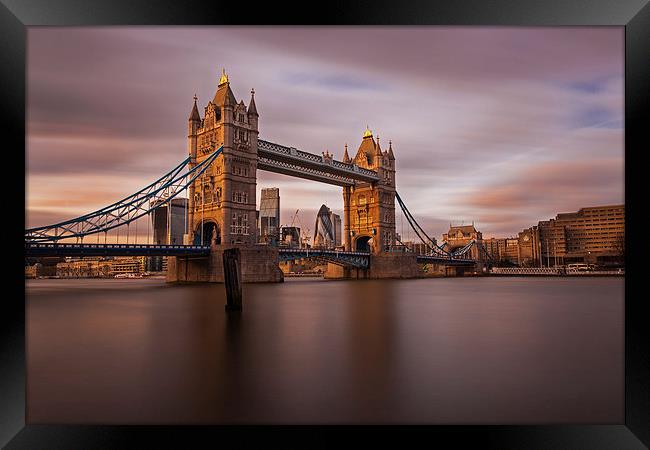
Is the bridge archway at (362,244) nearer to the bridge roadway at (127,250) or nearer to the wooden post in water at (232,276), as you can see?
the bridge roadway at (127,250)

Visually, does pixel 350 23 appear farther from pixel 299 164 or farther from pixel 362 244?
pixel 362 244

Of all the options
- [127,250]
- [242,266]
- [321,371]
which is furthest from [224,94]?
[321,371]

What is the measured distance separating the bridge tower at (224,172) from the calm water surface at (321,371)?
21.9m

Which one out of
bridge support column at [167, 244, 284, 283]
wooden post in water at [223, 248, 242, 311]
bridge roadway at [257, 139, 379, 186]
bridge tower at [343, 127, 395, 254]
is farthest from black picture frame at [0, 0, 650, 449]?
bridge tower at [343, 127, 395, 254]

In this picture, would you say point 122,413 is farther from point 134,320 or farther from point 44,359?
point 134,320

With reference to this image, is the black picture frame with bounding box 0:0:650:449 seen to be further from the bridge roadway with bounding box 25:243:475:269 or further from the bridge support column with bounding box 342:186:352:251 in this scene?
the bridge support column with bounding box 342:186:352:251

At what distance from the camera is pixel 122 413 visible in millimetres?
4820

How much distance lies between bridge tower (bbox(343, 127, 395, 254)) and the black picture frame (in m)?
47.2

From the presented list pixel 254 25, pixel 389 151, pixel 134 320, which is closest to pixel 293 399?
pixel 254 25

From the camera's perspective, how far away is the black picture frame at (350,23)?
13.4 ft

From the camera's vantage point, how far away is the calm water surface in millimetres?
4926

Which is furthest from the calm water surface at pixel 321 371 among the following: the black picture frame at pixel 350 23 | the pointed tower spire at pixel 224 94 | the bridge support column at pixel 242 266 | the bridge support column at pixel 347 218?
the bridge support column at pixel 347 218

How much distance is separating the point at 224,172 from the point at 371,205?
74.7 ft
